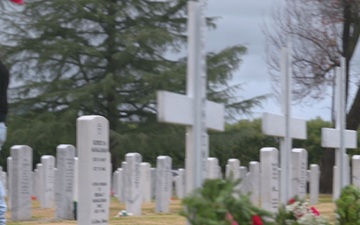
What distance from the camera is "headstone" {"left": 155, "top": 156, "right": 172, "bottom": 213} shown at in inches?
727

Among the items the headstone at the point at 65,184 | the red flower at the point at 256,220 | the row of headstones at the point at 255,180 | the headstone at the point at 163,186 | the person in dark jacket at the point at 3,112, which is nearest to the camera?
the red flower at the point at 256,220

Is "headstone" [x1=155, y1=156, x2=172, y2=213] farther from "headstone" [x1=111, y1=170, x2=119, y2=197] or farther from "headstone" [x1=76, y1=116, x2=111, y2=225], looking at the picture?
"headstone" [x1=76, y1=116, x2=111, y2=225]

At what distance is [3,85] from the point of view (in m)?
8.77

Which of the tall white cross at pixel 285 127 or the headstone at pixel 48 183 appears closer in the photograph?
the tall white cross at pixel 285 127

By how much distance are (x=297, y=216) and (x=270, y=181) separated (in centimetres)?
272

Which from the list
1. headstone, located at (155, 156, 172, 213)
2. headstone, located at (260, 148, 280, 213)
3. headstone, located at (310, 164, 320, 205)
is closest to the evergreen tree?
headstone, located at (310, 164, 320, 205)

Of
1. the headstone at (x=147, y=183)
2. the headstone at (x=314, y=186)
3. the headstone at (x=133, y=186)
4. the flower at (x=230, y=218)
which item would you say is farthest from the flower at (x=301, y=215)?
the headstone at (x=314, y=186)

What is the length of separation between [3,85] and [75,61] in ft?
79.4

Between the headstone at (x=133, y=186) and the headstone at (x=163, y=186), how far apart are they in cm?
56

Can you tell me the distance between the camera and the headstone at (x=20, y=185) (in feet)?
49.2

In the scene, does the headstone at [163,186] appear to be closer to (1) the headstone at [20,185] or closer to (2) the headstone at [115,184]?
(1) the headstone at [20,185]

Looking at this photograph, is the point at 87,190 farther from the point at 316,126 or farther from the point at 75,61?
the point at 316,126

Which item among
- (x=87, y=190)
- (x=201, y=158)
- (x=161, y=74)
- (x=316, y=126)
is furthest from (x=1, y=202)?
(x=316, y=126)

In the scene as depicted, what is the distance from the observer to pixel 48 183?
2073cm
